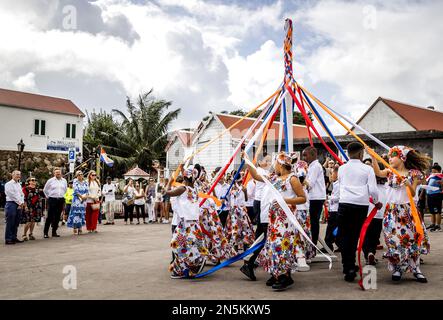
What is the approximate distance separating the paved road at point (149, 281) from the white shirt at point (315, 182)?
1103 millimetres

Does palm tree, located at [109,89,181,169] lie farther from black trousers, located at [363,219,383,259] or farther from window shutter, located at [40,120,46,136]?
black trousers, located at [363,219,383,259]

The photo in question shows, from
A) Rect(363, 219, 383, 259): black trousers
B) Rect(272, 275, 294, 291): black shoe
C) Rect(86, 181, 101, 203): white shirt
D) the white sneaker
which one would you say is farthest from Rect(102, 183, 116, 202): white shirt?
Rect(272, 275, 294, 291): black shoe

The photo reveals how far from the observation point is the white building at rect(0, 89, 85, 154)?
1184 inches

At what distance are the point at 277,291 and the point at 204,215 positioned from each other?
2.36 metres

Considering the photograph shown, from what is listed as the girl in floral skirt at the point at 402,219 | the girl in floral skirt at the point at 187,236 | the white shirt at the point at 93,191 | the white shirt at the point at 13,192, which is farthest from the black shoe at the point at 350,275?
the white shirt at the point at 93,191

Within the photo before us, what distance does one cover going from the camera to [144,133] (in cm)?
3456

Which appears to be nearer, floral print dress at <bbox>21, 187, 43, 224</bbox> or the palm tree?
floral print dress at <bbox>21, 187, 43, 224</bbox>

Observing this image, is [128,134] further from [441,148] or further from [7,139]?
[441,148]

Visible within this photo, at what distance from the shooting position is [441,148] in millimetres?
15797

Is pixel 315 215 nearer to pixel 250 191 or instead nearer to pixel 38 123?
pixel 250 191

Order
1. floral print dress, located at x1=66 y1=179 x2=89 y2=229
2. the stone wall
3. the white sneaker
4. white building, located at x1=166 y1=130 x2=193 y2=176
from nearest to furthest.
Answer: the white sneaker, floral print dress, located at x1=66 y1=179 x2=89 y2=229, the stone wall, white building, located at x1=166 y1=130 x2=193 y2=176

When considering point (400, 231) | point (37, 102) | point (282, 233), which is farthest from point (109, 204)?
point (37, 102)

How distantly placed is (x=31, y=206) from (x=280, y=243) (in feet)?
25.3

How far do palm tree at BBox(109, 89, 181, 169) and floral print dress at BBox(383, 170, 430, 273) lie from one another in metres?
29.2
